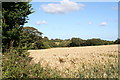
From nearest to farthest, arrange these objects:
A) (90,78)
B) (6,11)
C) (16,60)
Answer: (90,78) < (16,60) < (6,11)

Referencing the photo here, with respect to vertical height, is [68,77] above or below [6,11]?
below

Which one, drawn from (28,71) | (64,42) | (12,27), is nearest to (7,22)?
(12,27)

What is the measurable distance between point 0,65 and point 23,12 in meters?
3.46

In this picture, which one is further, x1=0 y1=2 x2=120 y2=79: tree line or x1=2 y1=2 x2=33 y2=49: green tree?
x1=2 y1=2 x2=33 y2=49: green tree

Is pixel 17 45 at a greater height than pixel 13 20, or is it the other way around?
pixel 13 20

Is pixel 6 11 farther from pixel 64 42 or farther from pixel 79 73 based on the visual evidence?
pixel 64 42

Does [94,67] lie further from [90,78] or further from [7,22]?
[7,22]

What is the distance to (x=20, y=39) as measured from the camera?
30.0 feet

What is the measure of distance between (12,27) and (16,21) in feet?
1.25

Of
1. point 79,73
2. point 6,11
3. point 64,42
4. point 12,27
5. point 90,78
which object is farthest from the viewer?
point 64,42

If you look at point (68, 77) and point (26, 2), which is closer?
point (68, 77)

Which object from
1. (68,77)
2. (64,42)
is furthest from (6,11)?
(64,42)

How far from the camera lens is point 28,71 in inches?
265

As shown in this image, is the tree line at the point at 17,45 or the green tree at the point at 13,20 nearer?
the tree line at the point at 17,45
